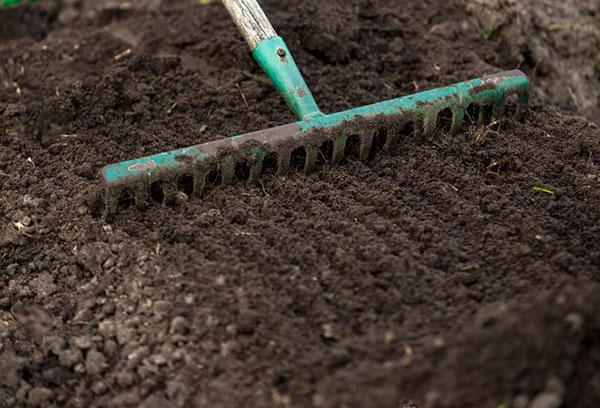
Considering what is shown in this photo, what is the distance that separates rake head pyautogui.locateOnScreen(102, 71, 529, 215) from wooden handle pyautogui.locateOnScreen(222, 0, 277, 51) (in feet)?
1.72

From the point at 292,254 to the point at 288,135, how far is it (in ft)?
1.93

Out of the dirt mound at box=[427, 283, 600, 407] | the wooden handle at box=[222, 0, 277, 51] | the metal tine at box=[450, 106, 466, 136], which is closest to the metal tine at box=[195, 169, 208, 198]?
the wooden handle at box=[222, 0, 277, 51]

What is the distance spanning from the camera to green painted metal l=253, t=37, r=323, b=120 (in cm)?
297

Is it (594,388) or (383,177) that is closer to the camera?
(594,388)

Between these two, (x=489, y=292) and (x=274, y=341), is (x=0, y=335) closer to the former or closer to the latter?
(x=274, y=341)

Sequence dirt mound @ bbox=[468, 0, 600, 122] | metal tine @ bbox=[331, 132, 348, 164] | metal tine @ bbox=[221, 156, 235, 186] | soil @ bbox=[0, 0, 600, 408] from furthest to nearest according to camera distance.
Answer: dirt mound @ bbox=[468, 0, 600, 122] → metal tine @ bbox=[331, 132, 348, 164] → metal tine @ bbox=[221, 156, 235, 186] → soil @ bbox=[0, 0, 600, 408]

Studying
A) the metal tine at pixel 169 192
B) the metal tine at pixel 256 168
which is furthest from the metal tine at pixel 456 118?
the metal tine at pixel 169 192

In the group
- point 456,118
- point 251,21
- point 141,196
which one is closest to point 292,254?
point 141,196

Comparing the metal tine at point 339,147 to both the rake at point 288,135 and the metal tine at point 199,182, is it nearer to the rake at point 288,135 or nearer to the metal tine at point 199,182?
the rake at point 288,135

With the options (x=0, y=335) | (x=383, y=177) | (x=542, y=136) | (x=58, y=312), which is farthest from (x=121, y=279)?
(x=542, y=136)

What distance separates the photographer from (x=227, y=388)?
6.73 feet

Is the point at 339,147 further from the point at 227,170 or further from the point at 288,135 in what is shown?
the point at 227,170

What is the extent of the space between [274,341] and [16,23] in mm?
3120

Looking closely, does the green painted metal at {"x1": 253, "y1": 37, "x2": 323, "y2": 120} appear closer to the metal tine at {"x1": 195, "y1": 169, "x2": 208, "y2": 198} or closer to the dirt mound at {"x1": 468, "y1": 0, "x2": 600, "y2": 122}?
the metal tine at {"x1": 195, "y1": 169, "x2": 208, "y2": 198}
